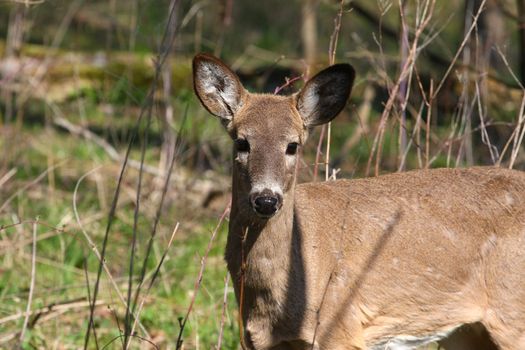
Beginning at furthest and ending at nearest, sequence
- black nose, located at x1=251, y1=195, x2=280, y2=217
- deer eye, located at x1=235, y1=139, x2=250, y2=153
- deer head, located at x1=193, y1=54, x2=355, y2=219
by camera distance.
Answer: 1. deer eye, located at x1=235, y1=139, x2=250, y2=153
2. deer head, located at x1=193, y1=54, x2=355, y2=219
3. black nose, located at x1=251, y1=195, x2=280, y2=217

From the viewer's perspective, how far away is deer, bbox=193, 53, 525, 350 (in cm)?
473

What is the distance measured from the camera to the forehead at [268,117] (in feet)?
15.5

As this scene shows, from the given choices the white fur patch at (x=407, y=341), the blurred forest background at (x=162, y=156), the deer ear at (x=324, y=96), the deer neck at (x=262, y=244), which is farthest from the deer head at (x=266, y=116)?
the white fur patch at (x=407, y=341)

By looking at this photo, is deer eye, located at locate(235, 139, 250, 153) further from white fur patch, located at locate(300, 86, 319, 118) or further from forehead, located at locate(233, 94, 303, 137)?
white fur patch, located at locate(300, 86, 319, 118)

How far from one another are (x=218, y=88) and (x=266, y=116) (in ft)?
1.10

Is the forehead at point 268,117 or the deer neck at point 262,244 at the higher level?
the forehead at point 268,117

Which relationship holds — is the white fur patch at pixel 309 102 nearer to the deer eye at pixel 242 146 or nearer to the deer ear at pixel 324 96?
the deer ear at pixel 324 96

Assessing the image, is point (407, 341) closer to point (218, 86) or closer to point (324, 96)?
point (324, 96)

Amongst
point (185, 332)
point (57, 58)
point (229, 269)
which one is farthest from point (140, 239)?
point (57, 58)

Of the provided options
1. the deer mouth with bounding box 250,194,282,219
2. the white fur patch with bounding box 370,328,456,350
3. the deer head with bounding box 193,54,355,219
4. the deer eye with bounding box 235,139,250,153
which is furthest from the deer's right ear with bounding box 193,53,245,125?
the white fur patch with bounding box 370,328,456,350

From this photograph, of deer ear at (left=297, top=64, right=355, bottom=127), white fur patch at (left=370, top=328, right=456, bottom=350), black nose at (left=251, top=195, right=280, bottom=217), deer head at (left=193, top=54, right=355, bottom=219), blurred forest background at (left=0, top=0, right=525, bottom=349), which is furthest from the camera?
blurred forest background at (left=0, top=0, right=525, bottom=349)

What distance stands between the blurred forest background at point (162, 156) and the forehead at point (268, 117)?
26 centimetres

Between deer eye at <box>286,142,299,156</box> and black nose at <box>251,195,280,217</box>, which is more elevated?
deer eye at <box>286,142,299,156</box>

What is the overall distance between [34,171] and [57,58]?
3618 millimetres
